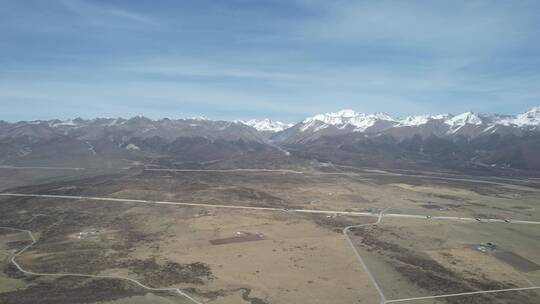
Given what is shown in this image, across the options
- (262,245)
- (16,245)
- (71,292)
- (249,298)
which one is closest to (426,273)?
(249,298)

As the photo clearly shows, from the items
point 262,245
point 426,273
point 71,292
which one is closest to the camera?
point 71,292

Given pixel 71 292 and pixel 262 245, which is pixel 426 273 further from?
pixel 71 292

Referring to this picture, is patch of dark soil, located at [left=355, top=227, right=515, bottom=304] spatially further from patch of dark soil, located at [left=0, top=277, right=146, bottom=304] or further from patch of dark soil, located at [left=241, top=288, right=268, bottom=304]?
patch of dark soil, located at [left=0, top=277, right=146, bottom=304]

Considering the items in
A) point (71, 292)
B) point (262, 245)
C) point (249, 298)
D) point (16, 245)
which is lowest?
point (16, 245)

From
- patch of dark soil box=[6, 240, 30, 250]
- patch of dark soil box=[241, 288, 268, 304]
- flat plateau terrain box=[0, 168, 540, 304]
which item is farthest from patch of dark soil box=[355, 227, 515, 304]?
patch of dark soil box=[6, 240, 30, 250]

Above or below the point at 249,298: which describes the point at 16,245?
below

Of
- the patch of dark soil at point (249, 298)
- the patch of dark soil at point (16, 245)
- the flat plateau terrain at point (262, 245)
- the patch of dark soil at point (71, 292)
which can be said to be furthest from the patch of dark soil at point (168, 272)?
the patch of dark soil at point (16, 245)

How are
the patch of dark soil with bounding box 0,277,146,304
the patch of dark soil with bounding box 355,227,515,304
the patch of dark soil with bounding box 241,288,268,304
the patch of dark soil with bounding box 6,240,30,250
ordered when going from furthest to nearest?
the patch of dark soil with bounding box 6,240,30,250 < the patch of dark soil with bounding box 355,227,515,304 < the patch of dark soil with bounding box 241,288,268,304 < the patch of dark soil with bounding box 0,277,146,304

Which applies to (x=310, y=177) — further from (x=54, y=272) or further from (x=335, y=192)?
(x=54, y=272)

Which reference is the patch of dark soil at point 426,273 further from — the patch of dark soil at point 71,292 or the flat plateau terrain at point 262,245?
the patch of dark soil at point 71,292

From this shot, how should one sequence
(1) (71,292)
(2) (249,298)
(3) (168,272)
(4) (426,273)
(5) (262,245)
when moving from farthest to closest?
(5) (262,245), (4) (426,273), (3) (168,272), (1) (71,292), (2) (249,298)
